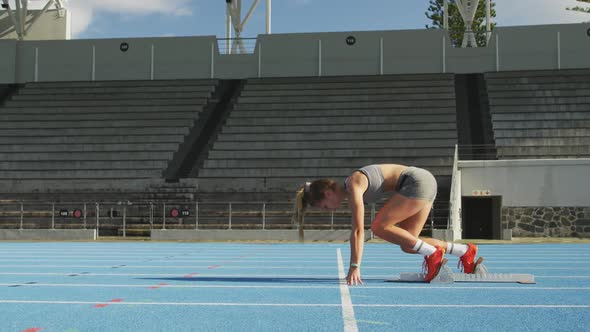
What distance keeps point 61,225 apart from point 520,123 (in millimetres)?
16097

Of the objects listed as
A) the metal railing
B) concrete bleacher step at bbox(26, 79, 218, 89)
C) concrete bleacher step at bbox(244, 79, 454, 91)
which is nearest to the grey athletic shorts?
the metal railing

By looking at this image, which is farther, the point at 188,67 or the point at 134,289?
the point at 188,67

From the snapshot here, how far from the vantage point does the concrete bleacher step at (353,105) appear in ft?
87.4

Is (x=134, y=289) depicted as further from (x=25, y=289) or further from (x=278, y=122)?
(x=278, y=122)

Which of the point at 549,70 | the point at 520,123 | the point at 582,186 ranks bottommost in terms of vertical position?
the point at 582,186

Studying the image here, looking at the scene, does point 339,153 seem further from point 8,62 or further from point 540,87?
point 8,62

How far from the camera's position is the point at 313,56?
30.0 m

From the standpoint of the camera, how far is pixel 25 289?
254 inches

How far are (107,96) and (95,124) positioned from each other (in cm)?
279

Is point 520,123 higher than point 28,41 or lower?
lower

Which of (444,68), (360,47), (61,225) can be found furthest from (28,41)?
(444,68)

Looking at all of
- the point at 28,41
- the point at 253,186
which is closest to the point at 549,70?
the point at 253,186

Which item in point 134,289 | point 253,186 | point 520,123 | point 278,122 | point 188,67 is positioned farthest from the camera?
point 188,67

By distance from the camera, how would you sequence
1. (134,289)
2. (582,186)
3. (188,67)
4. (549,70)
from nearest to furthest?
(134,289), (582,186), (549,70), (188,67)
